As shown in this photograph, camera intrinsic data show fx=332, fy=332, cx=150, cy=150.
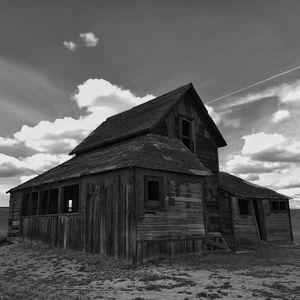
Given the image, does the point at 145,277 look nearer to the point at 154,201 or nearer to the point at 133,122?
the point at 154,201

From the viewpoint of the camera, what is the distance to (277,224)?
73.9 ft

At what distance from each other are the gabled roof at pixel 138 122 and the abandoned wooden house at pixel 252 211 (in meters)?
3.41

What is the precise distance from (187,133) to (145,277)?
33.8ft

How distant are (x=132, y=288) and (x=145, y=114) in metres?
11.5

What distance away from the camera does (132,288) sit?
866 centimetres

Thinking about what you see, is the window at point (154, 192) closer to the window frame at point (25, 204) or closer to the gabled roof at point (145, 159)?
the gabled roof at point (145, 159)

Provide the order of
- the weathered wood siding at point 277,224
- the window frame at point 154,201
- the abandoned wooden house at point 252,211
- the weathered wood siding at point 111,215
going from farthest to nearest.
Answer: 1. the weathered wood siding at point 277,224
2. the abandoned wooden house at point 252,211
3. the window frame at point 154,201
4. the weathered wood siding at point 111,215

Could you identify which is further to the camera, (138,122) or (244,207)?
(244,207)

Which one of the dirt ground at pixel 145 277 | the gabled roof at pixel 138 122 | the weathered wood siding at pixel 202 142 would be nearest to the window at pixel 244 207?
the weathered wood siding at pixel 202 142

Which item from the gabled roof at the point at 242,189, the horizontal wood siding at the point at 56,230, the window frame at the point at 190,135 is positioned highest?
the window frame at the point at 190,135

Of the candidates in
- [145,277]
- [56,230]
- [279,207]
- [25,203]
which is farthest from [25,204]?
[279,207]

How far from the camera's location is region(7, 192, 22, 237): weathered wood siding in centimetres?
2052

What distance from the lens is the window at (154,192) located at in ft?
42.0

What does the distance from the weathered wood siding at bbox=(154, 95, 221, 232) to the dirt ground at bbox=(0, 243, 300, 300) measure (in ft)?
11.6
